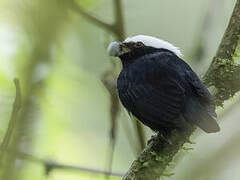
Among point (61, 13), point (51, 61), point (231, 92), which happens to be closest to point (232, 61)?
point (231, 92)

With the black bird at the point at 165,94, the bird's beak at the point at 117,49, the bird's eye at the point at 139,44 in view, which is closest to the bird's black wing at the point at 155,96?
the black bird at the point at 165,94

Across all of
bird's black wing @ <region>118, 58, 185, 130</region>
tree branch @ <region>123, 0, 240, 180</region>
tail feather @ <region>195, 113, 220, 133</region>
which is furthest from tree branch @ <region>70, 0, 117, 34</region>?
tail feather @ <region>195, 113, 220, 133</region>

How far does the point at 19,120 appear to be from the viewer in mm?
4555

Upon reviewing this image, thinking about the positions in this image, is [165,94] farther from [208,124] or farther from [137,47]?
[137,47]

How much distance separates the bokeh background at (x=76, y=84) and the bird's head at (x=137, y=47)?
1.18 ft

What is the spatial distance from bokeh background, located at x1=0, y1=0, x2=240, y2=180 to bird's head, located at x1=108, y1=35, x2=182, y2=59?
36 centimetres

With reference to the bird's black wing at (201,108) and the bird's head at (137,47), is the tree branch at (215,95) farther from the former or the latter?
the bird's head at (137,47)

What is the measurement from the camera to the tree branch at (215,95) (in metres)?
4.57

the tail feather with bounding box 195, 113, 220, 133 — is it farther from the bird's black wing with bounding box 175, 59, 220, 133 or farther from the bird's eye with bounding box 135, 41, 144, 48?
the bird's eye with bounding box 135, 41, 144, 48

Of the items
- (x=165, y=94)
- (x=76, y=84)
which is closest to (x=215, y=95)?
(x=165, y=94)

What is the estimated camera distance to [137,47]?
562 centimetres

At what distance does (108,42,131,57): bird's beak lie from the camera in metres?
5.47

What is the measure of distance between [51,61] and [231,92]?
7.47 ft

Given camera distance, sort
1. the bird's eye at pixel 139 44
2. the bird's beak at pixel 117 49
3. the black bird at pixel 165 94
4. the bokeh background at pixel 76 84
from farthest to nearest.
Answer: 1. the bird's eye at pixel 139 44
2. the bird's beak at pixel 117 49
3. the bokeh background at pixel 76 84
4. the black bird at pixel 165 94
